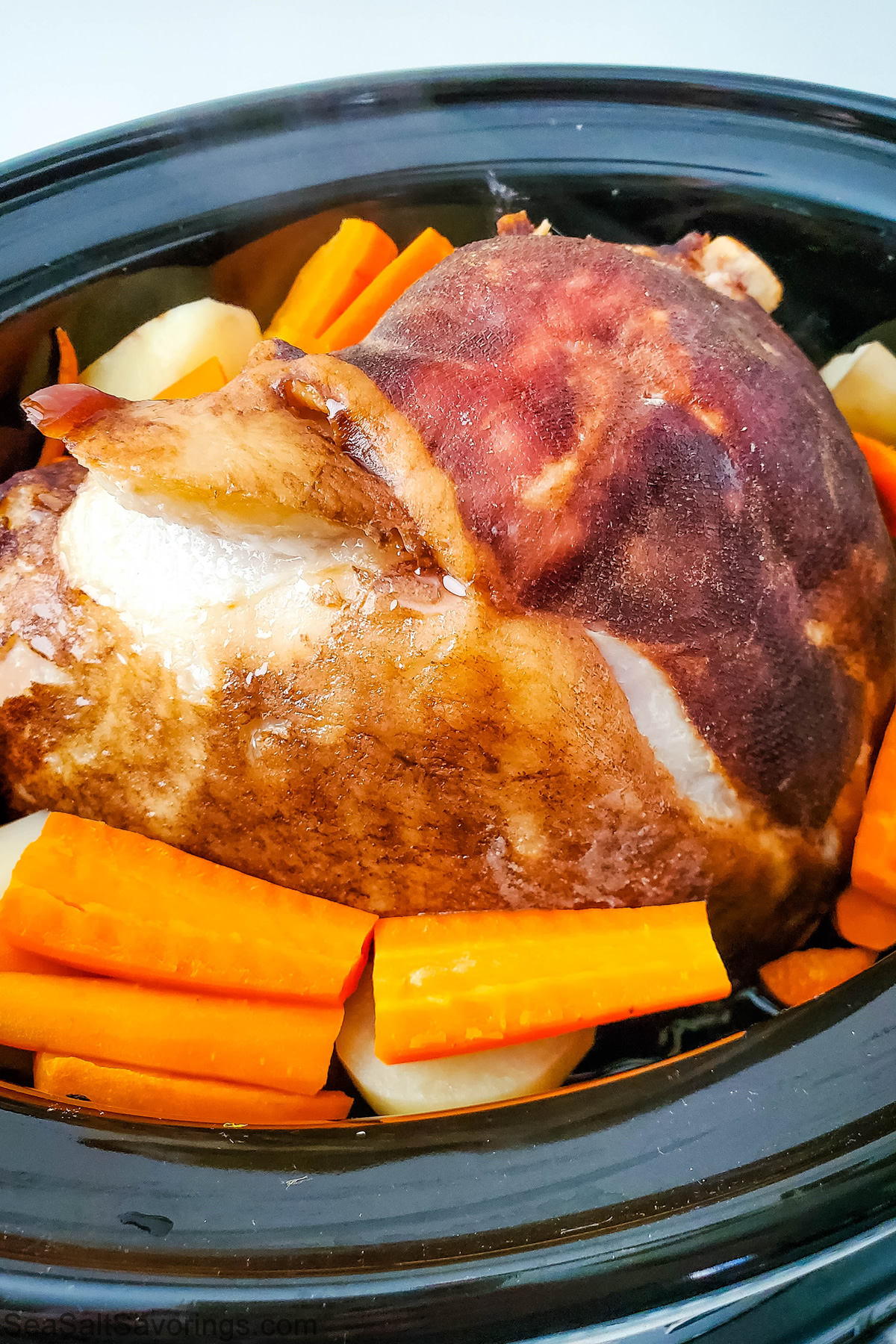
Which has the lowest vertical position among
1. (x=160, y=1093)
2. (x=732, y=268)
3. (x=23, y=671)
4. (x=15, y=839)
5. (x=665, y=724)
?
(x=160, y=1093)

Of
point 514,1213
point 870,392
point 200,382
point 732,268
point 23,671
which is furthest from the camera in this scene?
point 870,392

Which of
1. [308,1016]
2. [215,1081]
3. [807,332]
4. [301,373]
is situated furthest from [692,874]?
[807,332]

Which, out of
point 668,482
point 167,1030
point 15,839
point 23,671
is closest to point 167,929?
point 167,1030

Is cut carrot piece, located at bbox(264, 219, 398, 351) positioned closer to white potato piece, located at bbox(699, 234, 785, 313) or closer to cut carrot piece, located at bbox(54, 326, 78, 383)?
cut carrot piece, located at bbox(54, 326, 78, 383)

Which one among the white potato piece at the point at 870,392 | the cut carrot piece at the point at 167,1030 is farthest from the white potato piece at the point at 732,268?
the cut carrot piece at the point at 167,1030

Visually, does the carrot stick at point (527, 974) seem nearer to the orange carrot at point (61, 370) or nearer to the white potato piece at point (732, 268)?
the white potato piece at point (732, 268)

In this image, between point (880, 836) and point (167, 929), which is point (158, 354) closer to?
point (167, 929)
